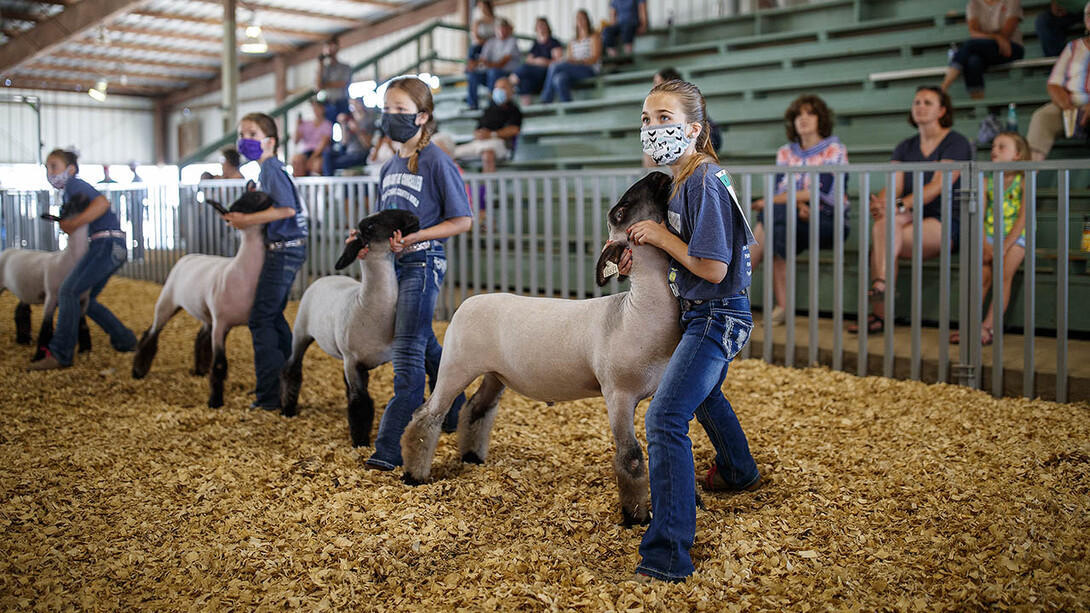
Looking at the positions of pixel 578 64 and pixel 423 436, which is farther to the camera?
pixel 578 64

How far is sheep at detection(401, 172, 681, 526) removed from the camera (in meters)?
3.11

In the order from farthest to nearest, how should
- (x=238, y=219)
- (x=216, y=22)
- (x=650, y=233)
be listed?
(x=216, y=22) < (x=238, y=219) < (x=650, y=233)

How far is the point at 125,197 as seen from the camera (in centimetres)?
1209

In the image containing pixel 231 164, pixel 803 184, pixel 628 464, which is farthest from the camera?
pixel 231 164

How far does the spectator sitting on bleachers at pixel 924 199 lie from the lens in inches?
235

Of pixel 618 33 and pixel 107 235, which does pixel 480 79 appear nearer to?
pixel 618 33

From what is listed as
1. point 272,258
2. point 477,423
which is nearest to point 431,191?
point 477,423

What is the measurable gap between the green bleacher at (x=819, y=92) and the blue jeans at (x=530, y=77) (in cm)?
50

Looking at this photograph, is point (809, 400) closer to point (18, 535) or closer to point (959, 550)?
point (959, 550)

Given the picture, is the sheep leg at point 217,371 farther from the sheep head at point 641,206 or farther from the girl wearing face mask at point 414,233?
the sheep head at point 641,206

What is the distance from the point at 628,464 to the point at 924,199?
3.62 meters

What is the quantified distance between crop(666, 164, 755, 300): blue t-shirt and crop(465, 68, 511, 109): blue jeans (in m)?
10.1

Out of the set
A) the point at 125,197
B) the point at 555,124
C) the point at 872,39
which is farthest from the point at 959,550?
the point at 125,197

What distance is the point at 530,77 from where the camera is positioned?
489 inches
